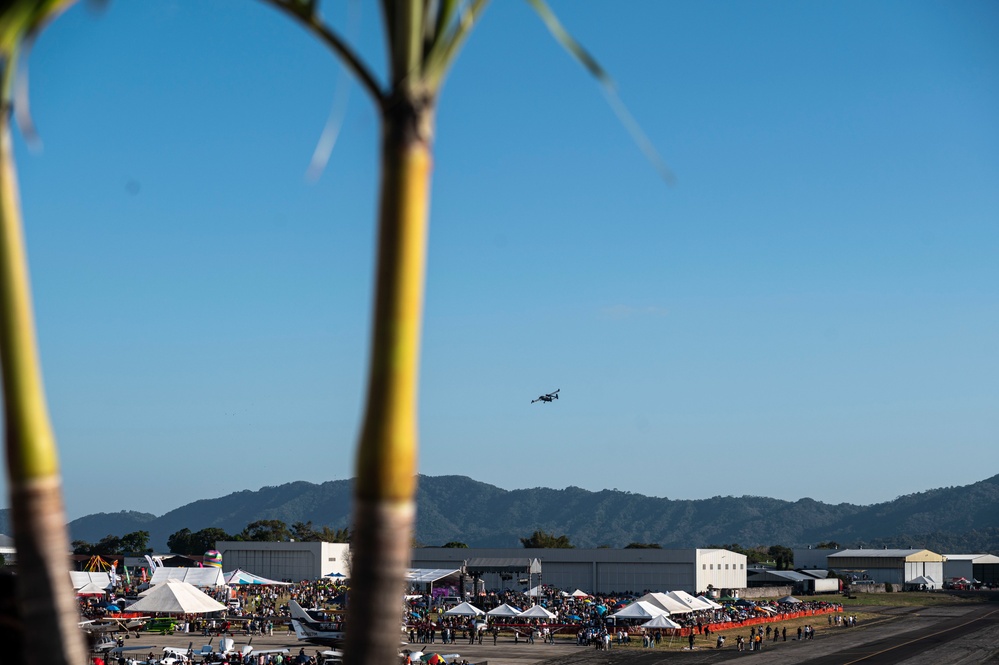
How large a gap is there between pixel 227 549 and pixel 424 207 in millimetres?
109070

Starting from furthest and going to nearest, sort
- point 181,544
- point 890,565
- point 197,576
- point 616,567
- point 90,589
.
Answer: point 181,544
point 890,565
point 616,567
point 197,576
point 90,589

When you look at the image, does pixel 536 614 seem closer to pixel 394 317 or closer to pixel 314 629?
pixel 314 629

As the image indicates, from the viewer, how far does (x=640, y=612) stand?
59.3m

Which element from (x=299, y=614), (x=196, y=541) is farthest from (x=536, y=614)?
(x=196, y=541)

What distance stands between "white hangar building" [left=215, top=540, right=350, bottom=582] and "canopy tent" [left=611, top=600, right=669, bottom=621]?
1895 inches

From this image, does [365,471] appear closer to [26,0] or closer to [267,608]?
[26,0]

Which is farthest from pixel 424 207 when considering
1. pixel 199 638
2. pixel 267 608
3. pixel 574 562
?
pixel 574 562

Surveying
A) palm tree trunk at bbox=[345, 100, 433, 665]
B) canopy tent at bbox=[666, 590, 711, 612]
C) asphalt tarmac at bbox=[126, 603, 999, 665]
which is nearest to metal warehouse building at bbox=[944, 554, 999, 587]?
asphalt tarmac at bbox=[126, 603, 999, 665]

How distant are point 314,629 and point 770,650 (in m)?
24.8

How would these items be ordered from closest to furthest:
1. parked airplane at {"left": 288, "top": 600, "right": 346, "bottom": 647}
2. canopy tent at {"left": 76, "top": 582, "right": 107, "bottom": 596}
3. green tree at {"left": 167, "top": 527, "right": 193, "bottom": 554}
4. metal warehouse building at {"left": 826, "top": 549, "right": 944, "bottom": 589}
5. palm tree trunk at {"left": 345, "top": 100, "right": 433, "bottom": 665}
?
palm tree trunk at {"left": 345, "top": 100, "right": 433, "bottom": 665} < parked airplane at {"left": 288, "top": 600, "right": 346, "bottom": 647} < canopy tent at {"left": 76, "top": 582, "right": 107, "bottom": 596} < metal warehouse building at {"left": 826, "top": 549, "right": 944, "bottom": 589} < green tree at {"left": 167, "top": 527, "right": 193, "bottom": 554}

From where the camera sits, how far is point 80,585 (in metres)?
66.9

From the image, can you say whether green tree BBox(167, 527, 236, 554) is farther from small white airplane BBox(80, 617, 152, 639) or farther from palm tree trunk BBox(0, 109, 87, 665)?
palm tree trunk BBox(0, 109, 87, 665)

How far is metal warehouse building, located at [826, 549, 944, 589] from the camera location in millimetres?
139625

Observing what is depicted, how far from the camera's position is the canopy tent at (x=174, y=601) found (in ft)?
154
